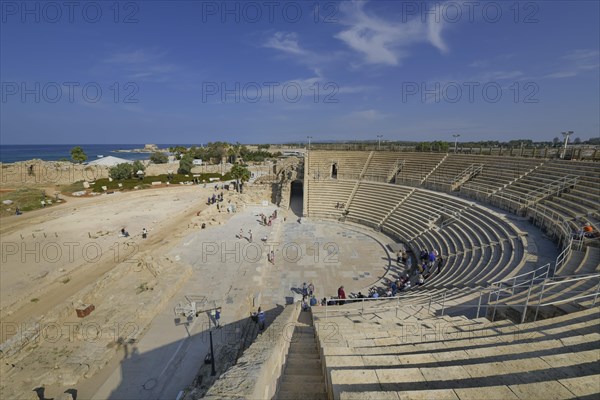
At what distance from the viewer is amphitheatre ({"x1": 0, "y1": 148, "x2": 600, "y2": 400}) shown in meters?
4.43

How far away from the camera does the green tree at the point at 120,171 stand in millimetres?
48125

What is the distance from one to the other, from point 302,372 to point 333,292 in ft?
29.8

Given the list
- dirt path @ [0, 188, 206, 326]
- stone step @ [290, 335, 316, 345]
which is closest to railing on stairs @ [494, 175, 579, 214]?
stone step @ [290, 335, 316, 345]

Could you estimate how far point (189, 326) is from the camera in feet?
38.4

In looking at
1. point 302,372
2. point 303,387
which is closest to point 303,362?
point 302,372

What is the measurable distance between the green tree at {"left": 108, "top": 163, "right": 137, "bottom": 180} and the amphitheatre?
18475 millimetres

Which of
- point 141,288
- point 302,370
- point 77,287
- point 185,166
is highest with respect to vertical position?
point 185,166

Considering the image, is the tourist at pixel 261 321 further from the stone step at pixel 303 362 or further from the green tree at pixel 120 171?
the green tree at pixel 120 171

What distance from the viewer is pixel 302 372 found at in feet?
17.9

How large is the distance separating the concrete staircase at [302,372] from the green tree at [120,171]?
51678 mm

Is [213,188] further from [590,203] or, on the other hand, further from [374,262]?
[590,203]

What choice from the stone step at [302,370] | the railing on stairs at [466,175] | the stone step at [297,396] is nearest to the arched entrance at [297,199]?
the railing on stairs at [466,175]

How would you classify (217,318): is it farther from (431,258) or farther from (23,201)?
(23,201)

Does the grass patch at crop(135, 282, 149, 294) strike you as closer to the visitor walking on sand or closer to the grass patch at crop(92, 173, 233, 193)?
the visitor walking on sand
